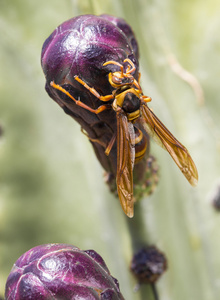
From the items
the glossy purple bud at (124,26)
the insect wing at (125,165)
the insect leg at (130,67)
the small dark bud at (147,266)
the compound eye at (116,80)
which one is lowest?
the small dark bud at (147,266)

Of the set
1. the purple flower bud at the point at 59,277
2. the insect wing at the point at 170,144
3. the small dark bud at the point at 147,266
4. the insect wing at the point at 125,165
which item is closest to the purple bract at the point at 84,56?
the insect wing at the point at 125,165

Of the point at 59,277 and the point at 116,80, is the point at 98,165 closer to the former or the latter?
the point at 116,80

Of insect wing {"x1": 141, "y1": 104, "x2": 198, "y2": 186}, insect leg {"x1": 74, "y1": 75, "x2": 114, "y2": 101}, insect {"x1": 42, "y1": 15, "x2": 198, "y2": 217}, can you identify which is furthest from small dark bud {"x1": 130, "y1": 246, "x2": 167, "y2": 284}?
insect leg {"x1": 74, "y1": 75, "x2": 114, "y2": 101}

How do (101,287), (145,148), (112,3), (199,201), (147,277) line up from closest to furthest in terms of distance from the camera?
(101,287), (145,148), (147,277), (112,3), (199,201)

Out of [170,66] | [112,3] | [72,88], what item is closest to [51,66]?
[72,88]

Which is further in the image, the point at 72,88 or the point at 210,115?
the point at 210,115

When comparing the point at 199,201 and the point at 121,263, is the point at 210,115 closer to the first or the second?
the point at 199,201

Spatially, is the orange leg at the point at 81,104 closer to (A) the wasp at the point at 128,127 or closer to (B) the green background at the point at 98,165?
(A) the wasp at the point at 128,127
